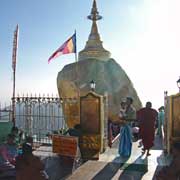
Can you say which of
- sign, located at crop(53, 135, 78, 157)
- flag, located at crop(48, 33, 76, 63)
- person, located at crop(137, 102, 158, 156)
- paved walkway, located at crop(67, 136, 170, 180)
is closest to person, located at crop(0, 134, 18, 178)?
paved walkway, located at crop(67, 136, 170, 180)

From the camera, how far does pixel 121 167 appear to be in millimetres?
8492

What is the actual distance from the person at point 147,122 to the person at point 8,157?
3.90 metres

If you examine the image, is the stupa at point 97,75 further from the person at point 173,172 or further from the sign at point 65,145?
the person at point 173,172

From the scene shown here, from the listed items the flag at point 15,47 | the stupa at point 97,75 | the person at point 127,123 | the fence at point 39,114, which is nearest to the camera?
the person at point 127,123

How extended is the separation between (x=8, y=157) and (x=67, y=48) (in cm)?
644

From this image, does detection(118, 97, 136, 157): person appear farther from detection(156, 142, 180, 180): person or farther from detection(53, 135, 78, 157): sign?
detection(156, 142, 180, 180): person

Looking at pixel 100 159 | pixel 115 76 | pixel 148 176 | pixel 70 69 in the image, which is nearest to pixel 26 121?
A: pixel 100 159

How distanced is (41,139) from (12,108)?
175 cm

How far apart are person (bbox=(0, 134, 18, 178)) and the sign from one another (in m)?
1.67

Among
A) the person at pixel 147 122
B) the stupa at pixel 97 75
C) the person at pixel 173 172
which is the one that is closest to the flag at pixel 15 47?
the person at pixel 147 122

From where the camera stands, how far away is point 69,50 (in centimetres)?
1278

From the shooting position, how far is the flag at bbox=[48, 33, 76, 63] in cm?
1274

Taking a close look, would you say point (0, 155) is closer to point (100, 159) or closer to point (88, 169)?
point (88, 169)

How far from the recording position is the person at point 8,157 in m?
6.90
